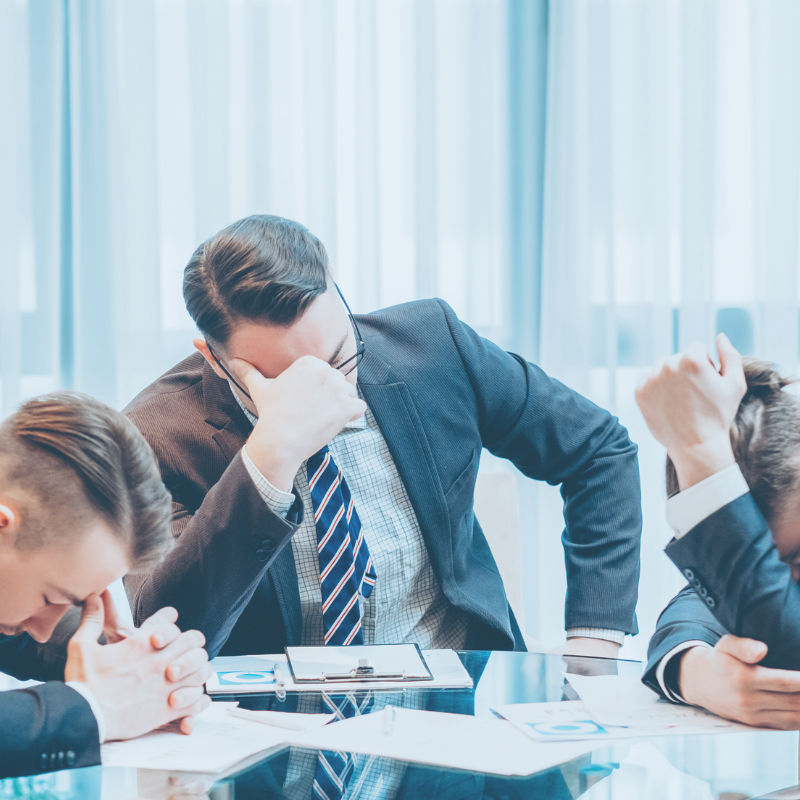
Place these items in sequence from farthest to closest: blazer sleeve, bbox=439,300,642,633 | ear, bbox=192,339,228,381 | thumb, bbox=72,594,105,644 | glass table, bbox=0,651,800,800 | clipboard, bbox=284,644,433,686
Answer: blazer sleeve, bbox=439,300,642,633 < ear, bbox=192,339,228,381 < clipboard, bbox=284,644,433,686 < thumb, bbox=72,594,105,644 < glass table, bbox=0,651,800,800

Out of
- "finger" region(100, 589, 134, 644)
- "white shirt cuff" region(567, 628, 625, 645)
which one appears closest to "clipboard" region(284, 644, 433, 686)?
"finger" region(100, 589, 134, 644)

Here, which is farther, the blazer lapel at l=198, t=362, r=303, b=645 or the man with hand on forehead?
the blazer lapel at l=198, t=362, r=303, b=645

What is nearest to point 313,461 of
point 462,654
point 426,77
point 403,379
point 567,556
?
point 403,379

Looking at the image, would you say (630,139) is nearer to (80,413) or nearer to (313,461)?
(313,461)

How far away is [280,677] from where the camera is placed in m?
1.06

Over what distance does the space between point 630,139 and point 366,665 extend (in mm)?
1974

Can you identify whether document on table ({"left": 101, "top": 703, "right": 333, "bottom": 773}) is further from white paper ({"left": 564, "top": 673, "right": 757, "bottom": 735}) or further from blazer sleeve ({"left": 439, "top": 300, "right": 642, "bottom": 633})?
blazer sleeve ({"left": 439, "top": 300, "right": 642, "bottom": 633})

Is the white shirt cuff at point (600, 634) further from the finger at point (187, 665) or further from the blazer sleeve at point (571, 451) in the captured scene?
the finger at point (187, 665)

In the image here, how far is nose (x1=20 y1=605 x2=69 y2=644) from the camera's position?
942mm

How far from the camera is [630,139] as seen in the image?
252 centimetres

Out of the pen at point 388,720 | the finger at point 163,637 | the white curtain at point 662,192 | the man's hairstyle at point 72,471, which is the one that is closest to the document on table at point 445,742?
the pen at point 388,720

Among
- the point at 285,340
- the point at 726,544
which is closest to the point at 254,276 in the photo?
the point at 285,340

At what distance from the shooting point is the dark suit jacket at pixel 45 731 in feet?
2.56

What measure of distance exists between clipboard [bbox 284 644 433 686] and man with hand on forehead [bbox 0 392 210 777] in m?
0.16
